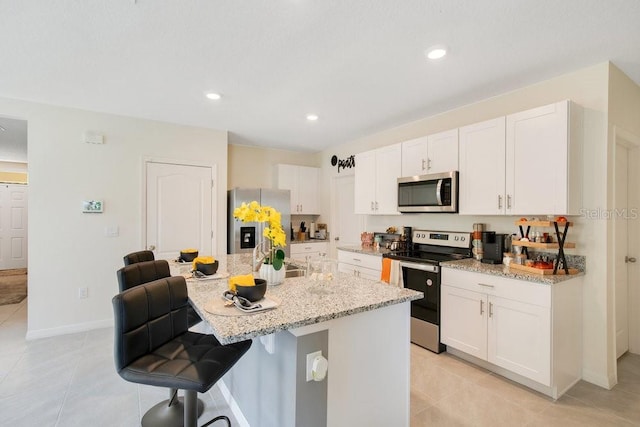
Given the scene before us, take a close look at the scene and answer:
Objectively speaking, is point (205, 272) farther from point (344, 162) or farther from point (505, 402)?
point (344, 162)

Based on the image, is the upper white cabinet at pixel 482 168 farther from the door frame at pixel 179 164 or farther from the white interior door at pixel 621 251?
the door frame at pixel 179 164

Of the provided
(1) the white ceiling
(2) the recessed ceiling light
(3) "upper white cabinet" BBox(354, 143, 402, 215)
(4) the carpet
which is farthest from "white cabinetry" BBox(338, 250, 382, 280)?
(4) the carpet

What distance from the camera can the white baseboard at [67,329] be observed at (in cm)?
321

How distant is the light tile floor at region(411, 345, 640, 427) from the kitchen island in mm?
541

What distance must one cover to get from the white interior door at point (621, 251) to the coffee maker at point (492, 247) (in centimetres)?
84

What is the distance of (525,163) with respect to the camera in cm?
251

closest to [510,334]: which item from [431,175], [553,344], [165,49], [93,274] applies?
[553,344]

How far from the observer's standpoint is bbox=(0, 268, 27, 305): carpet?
14.9 feet

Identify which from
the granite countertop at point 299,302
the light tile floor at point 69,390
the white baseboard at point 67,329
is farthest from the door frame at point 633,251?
the white baseboard at point 67,329

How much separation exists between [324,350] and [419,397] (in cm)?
128

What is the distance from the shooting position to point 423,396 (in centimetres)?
222

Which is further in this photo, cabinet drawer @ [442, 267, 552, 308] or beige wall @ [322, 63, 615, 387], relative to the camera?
beige wall @ [322, 63, 615, 387]

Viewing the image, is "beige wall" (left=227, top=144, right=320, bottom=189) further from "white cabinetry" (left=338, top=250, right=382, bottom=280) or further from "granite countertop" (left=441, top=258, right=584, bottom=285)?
"granite countertop" (left=441, top=258, right=584, bottom=285)

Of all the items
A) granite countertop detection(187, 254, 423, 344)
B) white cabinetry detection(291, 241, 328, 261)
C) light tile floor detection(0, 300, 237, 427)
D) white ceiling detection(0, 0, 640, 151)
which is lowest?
light tile floor detection(0, 300, 237, 427)
